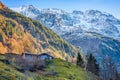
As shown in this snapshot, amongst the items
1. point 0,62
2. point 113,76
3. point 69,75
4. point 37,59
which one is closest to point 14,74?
point 0,62

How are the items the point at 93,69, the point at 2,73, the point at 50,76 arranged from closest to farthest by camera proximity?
the point at 2,73, the point at 50,76, the point at 93,69

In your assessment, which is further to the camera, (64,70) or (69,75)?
(64,70)

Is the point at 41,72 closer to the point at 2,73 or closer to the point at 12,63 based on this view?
the point at 12,63

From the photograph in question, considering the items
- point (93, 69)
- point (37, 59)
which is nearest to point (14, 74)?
point (37, 59)

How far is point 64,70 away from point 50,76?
47.3ft

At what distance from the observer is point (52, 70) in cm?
12444

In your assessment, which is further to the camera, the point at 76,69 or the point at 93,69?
the point at 93,69

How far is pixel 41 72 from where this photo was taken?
118m

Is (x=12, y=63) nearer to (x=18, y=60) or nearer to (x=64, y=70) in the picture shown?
(x=18, y=60)

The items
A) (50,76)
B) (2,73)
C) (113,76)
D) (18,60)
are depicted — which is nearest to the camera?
(2,73)

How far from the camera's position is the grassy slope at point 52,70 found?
99.2 metres

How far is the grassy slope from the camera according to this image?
99250 mm

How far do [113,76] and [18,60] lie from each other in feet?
169

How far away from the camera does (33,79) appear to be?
4026 inches
